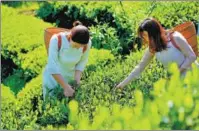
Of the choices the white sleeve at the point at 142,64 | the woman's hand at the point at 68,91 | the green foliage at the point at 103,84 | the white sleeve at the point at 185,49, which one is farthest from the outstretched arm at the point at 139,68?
the woman's hand at the point at 68,91

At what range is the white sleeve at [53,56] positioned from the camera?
5723mm

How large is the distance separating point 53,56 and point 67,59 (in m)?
0.20

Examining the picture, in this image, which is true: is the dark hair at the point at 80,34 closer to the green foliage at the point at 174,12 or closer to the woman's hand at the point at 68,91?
the woman's hand at the point at 68,91

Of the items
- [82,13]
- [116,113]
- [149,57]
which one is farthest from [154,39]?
[82,13]

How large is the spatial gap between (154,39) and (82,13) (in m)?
5.70

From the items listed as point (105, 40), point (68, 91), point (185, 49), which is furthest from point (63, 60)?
point (105, 40)

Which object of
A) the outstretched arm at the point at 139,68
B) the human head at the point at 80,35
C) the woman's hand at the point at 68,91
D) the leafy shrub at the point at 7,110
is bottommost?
the leafy shrub at the point at 7,110

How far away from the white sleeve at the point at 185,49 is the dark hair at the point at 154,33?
11 cm

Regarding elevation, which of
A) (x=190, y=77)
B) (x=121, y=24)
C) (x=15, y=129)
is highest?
(x=121, y=24)

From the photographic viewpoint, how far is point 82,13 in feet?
35.9

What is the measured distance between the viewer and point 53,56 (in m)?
5.78

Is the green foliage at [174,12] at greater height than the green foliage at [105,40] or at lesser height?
greater

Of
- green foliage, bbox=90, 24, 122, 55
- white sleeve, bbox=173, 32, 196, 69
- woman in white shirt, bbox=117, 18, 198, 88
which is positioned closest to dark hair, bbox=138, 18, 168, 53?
woman in white shirt, bbox=117, 18, 198, 88

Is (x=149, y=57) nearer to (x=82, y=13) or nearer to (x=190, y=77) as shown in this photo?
(x=190, y=77)
